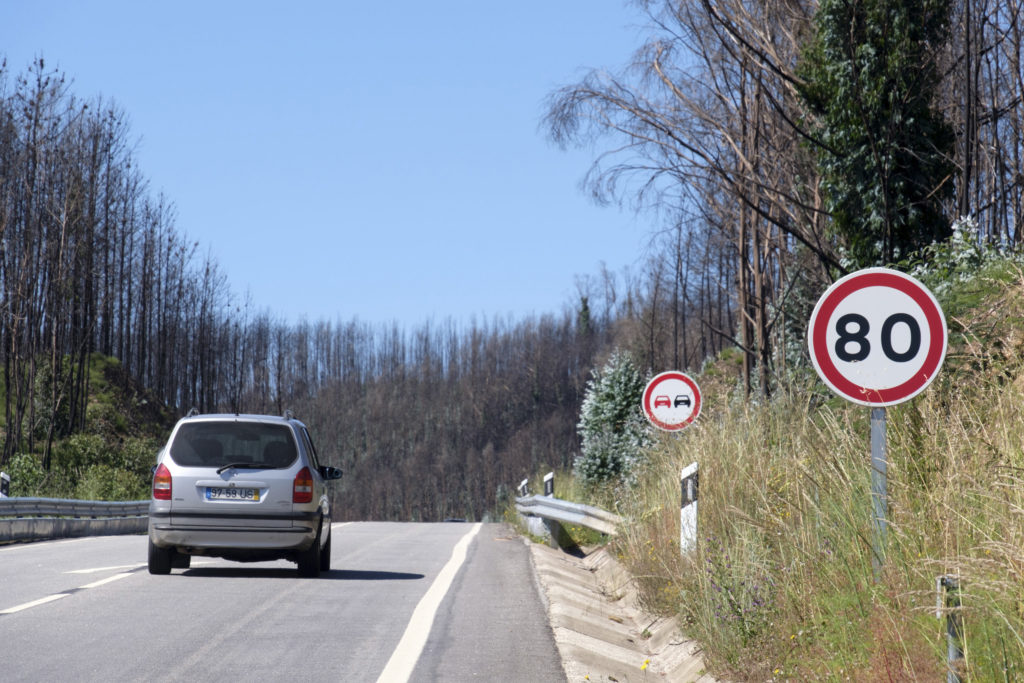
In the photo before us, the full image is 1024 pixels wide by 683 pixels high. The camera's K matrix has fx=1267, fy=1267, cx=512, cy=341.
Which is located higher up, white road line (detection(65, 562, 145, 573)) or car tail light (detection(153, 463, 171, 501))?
car tail light (detection(153, 463, 171, 501))

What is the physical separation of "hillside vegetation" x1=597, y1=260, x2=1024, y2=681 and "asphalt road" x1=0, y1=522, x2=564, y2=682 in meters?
1.25

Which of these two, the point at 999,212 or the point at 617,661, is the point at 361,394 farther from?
the point at 617,661

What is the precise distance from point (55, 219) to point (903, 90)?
27401 millimetres

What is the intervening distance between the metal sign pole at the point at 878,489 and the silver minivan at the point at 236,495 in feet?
25.4

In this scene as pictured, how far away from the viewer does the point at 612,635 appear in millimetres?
9766

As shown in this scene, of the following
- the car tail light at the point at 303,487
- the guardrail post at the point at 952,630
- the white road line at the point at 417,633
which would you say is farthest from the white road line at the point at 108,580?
the guardrail post at the point at 952,630

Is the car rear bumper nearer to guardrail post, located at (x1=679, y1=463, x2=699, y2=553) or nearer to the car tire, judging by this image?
the car tire

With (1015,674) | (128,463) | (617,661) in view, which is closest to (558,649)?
(617,661)

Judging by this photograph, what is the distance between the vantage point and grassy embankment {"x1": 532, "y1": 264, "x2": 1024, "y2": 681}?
205 inches

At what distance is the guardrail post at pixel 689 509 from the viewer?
372 inches

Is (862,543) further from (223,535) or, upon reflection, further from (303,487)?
(223,535)

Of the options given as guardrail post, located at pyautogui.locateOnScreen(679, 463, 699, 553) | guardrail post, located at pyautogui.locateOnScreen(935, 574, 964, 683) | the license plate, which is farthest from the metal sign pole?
the license plate

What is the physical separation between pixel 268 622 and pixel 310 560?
3859 millimetres

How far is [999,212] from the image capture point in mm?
23734
